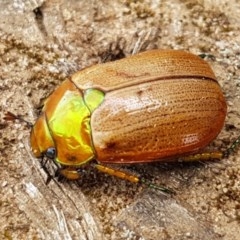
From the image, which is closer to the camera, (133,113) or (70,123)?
(133,113)

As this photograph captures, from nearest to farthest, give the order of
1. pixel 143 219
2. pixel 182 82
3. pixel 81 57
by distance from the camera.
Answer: pixel 143 219, pixel 182 82, pixel 81 57

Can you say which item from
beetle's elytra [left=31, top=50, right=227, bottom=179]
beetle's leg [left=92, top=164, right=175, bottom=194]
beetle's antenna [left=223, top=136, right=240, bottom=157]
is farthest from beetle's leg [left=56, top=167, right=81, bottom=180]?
beetle's antenna [left=223, top=136, right=240, bottom=157]

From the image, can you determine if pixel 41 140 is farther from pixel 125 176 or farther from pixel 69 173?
pixel 125 176

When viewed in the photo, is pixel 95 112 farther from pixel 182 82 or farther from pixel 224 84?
pixel 224 84

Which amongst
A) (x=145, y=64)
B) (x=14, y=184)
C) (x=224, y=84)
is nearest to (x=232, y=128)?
(x=224, y=84)

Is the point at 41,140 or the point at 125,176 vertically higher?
the point at 41,140

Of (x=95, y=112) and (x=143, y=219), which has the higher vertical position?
(x=95, y=112)

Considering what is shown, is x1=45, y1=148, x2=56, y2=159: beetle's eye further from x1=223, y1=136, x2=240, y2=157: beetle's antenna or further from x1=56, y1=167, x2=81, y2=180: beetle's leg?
x1=223, y1=136, x2=240, y2=157: beetle's antenna

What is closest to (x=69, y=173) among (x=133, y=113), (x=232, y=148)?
(x=133, y=113)
